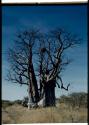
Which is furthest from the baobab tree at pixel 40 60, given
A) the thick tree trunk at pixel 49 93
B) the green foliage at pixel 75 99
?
the green foliage at pixel 75 99

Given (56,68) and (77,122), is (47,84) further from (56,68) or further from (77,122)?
(77,122)

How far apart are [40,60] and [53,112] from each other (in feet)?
2.73

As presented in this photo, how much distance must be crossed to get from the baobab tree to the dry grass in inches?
6.0

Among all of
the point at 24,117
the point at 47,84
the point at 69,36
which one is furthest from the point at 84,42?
the point at 24,117

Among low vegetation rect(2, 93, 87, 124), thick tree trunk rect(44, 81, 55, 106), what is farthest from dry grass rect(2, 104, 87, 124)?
thick tree trunk rect(44, 81, 55, 106)

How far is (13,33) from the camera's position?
749 cm

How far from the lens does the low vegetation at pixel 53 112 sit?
7418mm

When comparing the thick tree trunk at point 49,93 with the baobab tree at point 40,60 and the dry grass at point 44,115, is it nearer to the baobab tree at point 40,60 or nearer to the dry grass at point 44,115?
the baobab tree at point 40,60

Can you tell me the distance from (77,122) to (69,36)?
1.33 m

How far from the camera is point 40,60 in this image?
757 centimetres

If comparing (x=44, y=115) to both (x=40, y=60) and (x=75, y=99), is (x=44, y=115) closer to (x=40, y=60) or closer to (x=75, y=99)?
(x=75, y=99)

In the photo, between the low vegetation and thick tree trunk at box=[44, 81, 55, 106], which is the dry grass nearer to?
the low vegetation

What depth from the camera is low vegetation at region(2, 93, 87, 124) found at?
7418 mm

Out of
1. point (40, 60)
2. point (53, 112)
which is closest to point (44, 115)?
point (53, 112)
